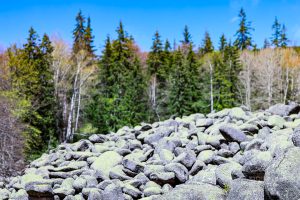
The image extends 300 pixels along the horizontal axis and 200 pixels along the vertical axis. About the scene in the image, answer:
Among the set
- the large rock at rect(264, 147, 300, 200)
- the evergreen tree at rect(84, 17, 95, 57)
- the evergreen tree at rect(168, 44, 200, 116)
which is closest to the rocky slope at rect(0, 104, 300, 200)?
the large rock at rect(264, 147, 300, 200)

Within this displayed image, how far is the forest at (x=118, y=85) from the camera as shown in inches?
942

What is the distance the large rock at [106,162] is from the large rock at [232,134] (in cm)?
291

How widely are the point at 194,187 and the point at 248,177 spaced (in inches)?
37.9

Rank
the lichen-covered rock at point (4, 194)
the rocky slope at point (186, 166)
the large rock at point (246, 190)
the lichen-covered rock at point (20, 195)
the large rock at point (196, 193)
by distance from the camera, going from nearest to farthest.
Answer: the large rock at point (246, 190), the rocky slope at point (186, 166), the large rock at point (196, 193), the lichen-covered rock at point (20, 195), the lichen-covered rock at point (4, 194)

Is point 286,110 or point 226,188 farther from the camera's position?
point 286,110

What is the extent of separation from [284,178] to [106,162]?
5.55 metres

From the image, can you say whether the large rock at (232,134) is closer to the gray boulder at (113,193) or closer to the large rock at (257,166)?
the large rock at (257,166)

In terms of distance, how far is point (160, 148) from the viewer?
885cm

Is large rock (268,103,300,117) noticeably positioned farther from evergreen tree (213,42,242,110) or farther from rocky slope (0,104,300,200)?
evergreen tree (213,42,242,110)

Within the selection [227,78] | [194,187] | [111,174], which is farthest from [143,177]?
[227,78]

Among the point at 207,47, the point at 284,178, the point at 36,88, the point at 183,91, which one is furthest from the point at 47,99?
the point at 207,47

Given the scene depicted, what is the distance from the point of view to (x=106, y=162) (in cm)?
867

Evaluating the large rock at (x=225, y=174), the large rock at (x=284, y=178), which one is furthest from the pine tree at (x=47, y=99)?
the large rock at (x=284, y=178)

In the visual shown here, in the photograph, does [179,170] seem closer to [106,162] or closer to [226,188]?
[226,188]
